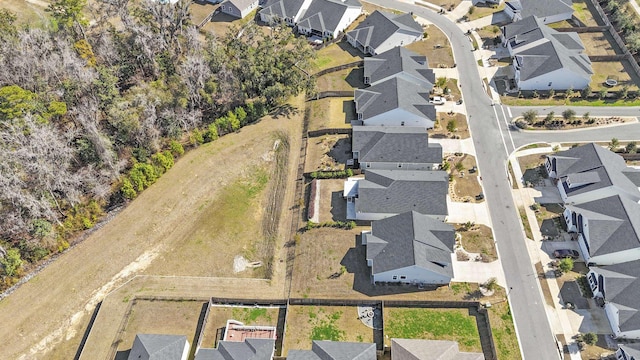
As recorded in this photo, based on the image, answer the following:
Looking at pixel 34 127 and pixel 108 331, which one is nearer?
Result: pixel 108 331

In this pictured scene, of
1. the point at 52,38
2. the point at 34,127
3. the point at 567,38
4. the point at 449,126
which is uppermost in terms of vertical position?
the point at 567,38

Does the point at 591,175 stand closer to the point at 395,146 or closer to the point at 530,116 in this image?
the point at 530,116

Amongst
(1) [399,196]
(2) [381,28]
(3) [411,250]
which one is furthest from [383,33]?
(3) [411,250]

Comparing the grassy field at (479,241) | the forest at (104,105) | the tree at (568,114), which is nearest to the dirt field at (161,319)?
the forest at (104,105)

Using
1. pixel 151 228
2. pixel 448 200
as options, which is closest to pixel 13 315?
pixel 151 228

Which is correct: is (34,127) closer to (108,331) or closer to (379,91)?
(108,331)

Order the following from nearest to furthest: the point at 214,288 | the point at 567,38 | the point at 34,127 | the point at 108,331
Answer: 1. the point at 108,331
2. the point at 214,288
3. the point at 34,127
4. the point at 567,38

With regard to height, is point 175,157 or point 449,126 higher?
point 449,126
